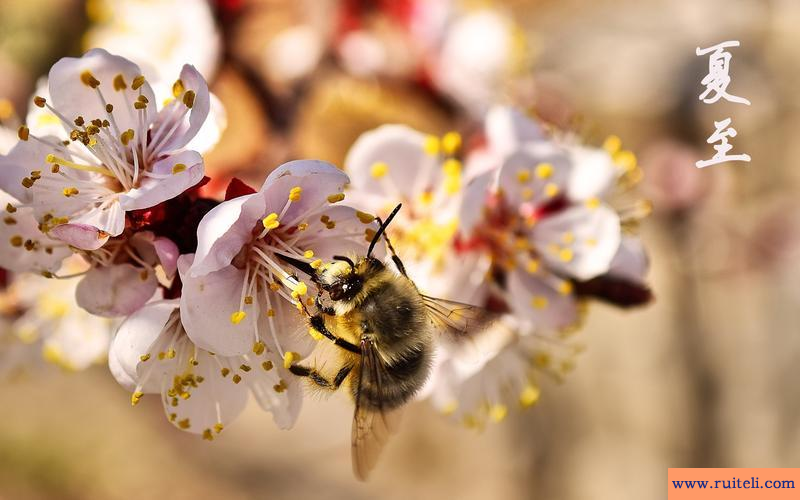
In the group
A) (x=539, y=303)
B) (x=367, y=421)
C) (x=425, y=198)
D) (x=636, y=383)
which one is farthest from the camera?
(x=636, y=383)

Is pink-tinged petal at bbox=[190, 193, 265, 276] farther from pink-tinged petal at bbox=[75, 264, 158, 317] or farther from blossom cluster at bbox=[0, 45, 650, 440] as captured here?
pink-tinged petal at bbox=[75, 264, 158, 317]

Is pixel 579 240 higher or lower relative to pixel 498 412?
higher

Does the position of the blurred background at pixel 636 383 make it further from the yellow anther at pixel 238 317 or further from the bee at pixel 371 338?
the yellow anther at pixel 238 317

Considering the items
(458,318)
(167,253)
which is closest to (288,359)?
(167,253)

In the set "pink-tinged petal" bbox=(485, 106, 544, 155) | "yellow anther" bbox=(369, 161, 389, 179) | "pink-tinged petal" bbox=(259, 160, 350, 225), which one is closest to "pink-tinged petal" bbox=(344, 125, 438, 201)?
"yellow anther" bbox=(369, 161, 389, 179)

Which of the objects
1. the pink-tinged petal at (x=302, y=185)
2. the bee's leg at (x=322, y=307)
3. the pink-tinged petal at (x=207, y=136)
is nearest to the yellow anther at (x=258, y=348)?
the bee's leg at (x=322, y=307)

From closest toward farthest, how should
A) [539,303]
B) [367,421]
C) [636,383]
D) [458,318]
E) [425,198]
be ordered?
[367,421] → [458,318] → [539,303] → [425,198] → [636,383]

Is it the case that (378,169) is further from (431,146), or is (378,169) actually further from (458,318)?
(458,318)

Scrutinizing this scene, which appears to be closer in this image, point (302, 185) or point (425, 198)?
point (302, 185)
